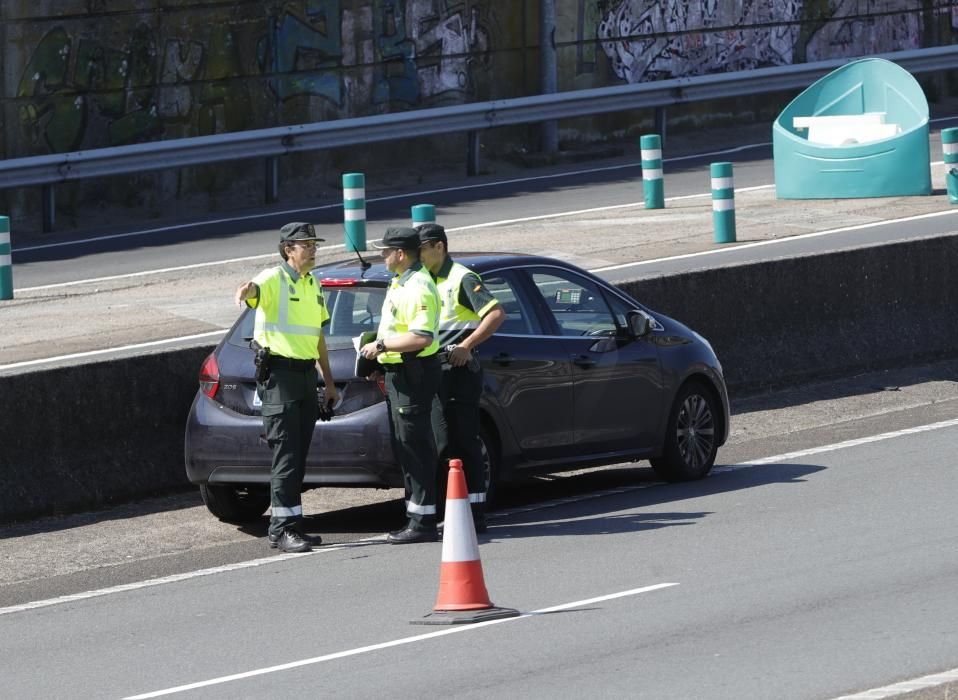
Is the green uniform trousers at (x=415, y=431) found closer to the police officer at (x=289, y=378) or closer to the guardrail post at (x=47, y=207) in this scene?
the police officer at (x=289, y=378)

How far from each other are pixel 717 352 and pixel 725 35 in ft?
66.5

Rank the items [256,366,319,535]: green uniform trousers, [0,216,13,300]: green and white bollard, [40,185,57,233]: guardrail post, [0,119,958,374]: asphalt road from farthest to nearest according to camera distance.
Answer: [40,185,57,233]: guardrail post, [0,216,13,300]: green and white bollard, [0,119,958,374]: asphalt road, [256,366,319,535]: green uniform trousers

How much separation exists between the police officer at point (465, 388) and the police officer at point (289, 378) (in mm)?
636

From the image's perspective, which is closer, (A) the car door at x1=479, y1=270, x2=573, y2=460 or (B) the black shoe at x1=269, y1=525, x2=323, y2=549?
(B) the black shoe at x1=269, y1=525, x2=323, y2=549

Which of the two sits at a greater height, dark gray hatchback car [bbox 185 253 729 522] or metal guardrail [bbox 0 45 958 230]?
metal guardrail [bbox 0 45 958 230]

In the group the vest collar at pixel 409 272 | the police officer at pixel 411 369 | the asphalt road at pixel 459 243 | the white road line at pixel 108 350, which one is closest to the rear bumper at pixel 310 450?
the police officer at pixel 411 369

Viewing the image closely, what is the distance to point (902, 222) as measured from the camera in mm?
22516

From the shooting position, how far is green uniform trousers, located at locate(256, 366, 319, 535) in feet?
35.7

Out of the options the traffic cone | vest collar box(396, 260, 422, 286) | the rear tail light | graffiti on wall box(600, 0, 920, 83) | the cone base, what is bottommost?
the cone base

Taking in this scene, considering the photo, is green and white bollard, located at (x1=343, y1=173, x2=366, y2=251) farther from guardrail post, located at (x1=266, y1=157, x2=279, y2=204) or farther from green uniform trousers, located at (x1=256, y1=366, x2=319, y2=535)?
green uniform trousers, located at (x1=256, y1=366, x2=319, y2=535)

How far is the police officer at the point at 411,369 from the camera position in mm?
10898

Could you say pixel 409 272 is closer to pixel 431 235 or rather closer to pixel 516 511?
pixel 431 235

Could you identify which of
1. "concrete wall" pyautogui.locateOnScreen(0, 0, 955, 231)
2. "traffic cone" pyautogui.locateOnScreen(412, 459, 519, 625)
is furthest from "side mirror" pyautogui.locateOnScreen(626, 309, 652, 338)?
"concrete wall" pyautogui.locateOnScreen(0, 0, 955, 231)

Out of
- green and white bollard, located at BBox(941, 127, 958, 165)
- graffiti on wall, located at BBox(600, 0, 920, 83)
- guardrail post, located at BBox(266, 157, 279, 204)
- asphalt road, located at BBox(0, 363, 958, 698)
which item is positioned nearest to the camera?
→ asphalt road, located at BBox(0, 363, 958, 698)
